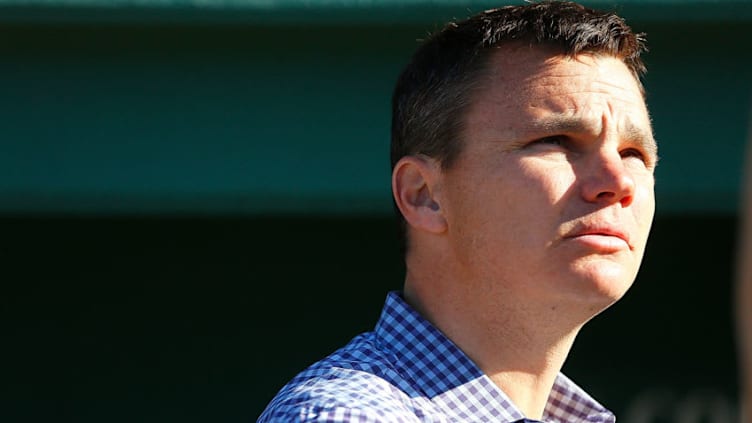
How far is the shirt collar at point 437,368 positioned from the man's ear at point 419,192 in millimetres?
152

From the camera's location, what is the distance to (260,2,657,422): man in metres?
2.15

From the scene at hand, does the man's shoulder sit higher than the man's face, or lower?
lower

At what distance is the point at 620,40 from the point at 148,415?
435 centimetres

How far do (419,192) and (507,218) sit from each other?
24cm

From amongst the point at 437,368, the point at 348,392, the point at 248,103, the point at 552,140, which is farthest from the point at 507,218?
the point at 248,103

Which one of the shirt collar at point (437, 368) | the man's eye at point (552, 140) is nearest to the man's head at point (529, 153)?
the man's eye at point (552, 140)

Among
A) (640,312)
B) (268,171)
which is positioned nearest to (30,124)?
(268,171)

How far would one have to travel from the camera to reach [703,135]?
15.6 feet

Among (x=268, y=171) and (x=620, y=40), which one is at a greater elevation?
(x=620, y=40)

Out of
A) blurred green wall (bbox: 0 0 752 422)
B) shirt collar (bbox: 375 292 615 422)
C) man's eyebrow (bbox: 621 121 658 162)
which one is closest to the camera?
shirt collar (bbox: 375 292 615 422)

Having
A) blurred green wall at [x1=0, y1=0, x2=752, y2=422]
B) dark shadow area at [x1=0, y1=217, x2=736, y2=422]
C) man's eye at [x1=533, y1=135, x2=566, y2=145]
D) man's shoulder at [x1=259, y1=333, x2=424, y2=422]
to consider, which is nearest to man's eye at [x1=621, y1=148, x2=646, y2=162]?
man's eye at [x1=533, y1=135, x2=566, y2=145]

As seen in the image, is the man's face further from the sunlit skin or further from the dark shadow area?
the dark shadow area

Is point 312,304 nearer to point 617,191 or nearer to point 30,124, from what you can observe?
point 30,124

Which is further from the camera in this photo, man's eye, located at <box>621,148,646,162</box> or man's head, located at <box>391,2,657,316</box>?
man's eye, located at <box>621,148,646,162</box>
